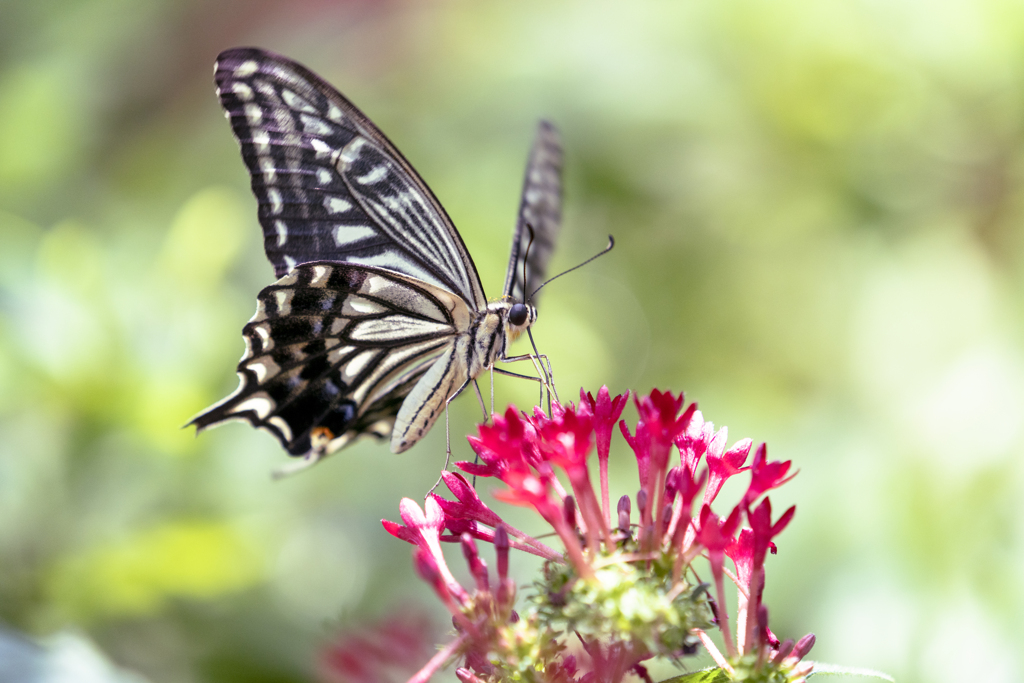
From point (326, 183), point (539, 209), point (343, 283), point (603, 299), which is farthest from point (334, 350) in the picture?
point (603, 299)

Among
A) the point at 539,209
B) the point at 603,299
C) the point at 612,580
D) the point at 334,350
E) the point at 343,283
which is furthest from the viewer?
the point at 603,299

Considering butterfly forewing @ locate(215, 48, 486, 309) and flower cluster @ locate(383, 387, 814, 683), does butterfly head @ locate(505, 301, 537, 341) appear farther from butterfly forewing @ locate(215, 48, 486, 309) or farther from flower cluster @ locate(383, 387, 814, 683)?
flower cluster @ locate(383, 387, 814, 683)

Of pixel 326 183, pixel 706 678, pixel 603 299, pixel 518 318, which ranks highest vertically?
pixel 603 299

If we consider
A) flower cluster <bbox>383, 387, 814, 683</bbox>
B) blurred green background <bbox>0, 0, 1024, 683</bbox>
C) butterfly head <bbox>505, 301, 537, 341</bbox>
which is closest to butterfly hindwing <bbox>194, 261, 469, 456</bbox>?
butterfly head <bbox>505, 301, 537, 341</bbox>

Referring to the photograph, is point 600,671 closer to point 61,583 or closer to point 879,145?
point 61,583

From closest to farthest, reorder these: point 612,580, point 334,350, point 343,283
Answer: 1. point 612,580
2. point 343,283
3. point 334,350

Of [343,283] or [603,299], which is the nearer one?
[343,283]

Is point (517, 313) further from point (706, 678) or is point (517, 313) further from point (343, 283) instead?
point (706, 678)
